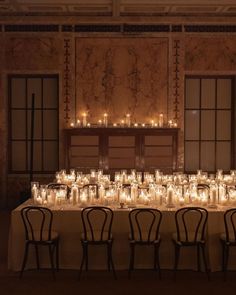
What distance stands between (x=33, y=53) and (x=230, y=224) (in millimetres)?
6324

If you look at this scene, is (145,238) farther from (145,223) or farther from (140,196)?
(140,196)

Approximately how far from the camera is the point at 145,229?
6.34 m

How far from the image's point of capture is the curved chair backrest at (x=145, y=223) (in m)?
6.04

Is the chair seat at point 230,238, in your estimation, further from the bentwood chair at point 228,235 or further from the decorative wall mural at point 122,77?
the decorative wall mural at point 122,77

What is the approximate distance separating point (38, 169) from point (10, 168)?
0.61m

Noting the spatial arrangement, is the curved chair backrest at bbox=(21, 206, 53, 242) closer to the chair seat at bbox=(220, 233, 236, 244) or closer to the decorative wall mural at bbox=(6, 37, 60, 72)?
the chair seat at bbox=(220, 233, 236, 244)

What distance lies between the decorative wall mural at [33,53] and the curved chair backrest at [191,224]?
18.5ft

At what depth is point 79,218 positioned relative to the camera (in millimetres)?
6340

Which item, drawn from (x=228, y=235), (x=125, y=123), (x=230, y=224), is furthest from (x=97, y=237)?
(x=125, y=123)

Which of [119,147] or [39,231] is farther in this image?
[119,147]

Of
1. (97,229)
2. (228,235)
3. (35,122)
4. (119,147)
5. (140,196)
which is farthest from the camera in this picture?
(35,122)

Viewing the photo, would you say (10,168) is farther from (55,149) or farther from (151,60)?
(151,60)

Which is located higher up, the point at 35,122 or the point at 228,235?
the point at 35,122

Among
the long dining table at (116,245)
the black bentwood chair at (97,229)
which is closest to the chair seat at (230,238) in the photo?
the long dining table at (116,245)
